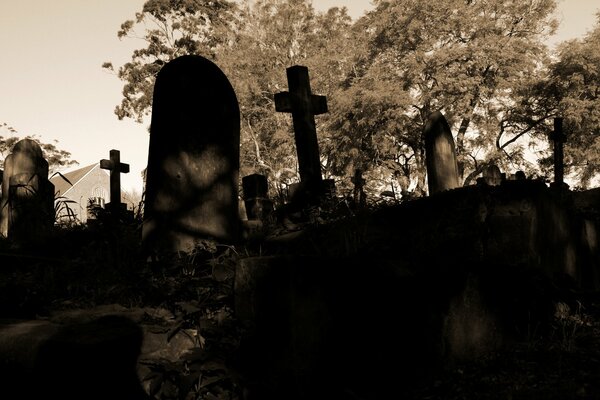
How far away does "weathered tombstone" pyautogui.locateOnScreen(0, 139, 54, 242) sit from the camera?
5.58 m

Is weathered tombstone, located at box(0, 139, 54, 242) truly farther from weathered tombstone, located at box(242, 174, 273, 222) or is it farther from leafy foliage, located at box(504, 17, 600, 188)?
leafy foliage, located at box(504, 17, 600, 188)

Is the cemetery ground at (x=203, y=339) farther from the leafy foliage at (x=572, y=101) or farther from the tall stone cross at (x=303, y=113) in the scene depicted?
the leafy foliage at (x=572, y=101)

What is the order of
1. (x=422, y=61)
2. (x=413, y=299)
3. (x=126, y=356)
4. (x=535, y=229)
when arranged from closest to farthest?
(x=126, y=356) < (x=413, y=299) < (x=535, y=229) < (x=422, y=61)

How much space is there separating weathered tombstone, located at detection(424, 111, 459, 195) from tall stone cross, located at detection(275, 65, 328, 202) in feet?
6.51

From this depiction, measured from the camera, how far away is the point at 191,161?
4836 mm

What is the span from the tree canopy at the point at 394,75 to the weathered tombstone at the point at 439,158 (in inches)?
572

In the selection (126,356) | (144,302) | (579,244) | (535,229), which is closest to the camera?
(126,356)

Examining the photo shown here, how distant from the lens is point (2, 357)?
98.0 inches

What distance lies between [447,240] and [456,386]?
1451mm

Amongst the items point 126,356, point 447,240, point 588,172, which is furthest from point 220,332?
point 588,172

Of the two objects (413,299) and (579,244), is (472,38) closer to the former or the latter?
(579,244)

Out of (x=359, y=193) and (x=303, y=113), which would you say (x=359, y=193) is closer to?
(x=359, y=193)

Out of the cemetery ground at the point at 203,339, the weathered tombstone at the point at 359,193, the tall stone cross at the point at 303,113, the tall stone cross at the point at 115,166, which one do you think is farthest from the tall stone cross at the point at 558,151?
the cemetery ground at the point at 203,339

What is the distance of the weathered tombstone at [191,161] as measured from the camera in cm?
472
